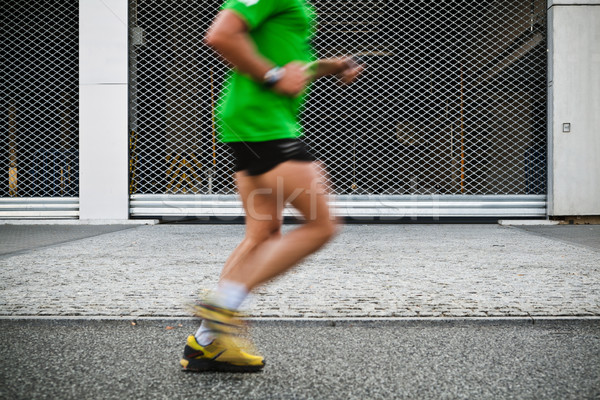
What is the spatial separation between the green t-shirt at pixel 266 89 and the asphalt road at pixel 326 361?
105 cm

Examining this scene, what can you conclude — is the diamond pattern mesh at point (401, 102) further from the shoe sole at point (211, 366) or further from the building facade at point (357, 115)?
the shoe sole at point (211, 366)

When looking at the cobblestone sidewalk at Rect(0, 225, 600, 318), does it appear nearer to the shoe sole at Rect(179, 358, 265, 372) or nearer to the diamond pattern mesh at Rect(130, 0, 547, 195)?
the shoe sole at Rect(179, 358, 265, 372)

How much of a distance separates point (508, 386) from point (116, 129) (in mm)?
8627

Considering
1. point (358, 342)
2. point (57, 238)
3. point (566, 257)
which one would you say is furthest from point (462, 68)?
point (358, 342)

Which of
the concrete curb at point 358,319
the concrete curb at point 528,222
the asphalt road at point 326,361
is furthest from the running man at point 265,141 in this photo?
the concrete curb at point 528,222

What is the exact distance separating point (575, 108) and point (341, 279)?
6.88 m

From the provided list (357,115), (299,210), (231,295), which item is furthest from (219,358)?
(357,115)

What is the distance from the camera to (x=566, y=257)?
5.73 m

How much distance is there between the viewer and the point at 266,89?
86.3 inches

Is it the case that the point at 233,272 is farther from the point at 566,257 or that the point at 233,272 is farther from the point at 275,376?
the point at 566,257

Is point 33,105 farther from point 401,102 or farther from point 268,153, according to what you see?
point 268,153

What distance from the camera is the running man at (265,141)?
2123mm

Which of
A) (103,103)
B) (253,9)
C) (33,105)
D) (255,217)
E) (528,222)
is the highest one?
(33,105)

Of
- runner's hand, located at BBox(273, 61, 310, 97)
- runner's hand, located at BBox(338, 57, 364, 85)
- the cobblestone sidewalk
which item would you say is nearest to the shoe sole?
the cobblestone sidewalk
